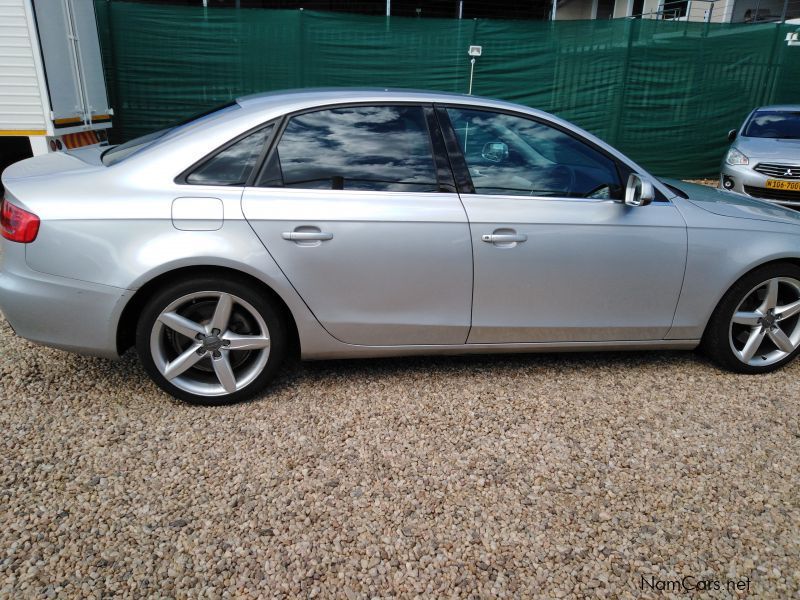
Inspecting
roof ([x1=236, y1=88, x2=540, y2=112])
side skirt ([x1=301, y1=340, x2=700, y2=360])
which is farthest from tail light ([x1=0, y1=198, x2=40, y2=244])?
side skirt ([x1=301, y1=340, x2=700, y2=360])

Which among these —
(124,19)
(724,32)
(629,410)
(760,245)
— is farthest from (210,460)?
(724,32)

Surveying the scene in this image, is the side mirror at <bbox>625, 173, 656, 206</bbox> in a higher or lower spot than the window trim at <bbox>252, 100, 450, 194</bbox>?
lower

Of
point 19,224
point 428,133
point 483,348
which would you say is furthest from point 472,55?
point 19,224

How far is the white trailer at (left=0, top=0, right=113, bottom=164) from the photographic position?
20.3ft

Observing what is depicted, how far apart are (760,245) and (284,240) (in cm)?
266

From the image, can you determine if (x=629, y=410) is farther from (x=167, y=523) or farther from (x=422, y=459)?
Answer: (x=167, y=523)

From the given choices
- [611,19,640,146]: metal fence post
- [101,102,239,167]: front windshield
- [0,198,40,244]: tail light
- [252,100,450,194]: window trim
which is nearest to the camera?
[0,198,40,244]: tail light

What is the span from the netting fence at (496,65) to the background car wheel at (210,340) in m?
7.34

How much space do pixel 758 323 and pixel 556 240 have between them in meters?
1.44

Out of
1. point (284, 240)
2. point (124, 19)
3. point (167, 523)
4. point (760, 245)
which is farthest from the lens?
point (124, 19)

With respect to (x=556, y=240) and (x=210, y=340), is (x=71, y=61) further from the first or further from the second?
(x=556, y=240)

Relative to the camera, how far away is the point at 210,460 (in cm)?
275

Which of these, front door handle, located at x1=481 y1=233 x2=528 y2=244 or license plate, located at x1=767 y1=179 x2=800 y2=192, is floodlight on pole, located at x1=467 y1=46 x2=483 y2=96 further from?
front door handle, located at x1=481 y1=233 x2=528 y2=244

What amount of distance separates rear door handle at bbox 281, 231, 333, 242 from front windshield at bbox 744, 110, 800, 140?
789cm
